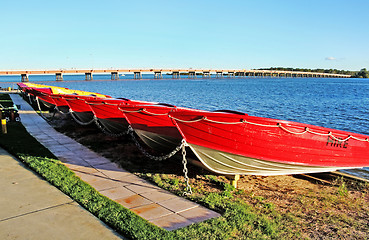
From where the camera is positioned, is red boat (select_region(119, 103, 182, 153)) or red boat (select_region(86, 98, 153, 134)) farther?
red boat (select_region(86, 98, 153, 134))

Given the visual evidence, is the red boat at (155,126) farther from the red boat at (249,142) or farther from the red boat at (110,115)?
the red boat at (110,115)

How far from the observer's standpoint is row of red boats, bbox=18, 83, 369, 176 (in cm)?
648

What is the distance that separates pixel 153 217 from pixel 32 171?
12.0 feet

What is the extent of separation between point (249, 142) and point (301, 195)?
1784mm

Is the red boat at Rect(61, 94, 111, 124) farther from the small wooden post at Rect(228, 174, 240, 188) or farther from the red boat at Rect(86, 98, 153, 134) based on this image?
the small wooden post at Rect(228, 174, 240, 188)

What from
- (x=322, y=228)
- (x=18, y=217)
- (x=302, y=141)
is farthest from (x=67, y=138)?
(x=322, y=228)

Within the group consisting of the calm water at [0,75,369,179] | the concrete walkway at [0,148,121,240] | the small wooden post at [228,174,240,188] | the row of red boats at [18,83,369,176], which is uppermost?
the row of red boats at [18,83,369,176]

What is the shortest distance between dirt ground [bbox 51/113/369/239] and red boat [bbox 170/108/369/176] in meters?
0.56

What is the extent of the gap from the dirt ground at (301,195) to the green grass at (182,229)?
0.31 m

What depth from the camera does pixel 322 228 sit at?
5.00 meters

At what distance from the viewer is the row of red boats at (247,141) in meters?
6.48

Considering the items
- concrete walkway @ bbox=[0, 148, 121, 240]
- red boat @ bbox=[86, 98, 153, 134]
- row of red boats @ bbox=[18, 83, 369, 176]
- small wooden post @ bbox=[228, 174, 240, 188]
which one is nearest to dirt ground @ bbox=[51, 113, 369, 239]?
small wooden post @ bbox=[228, 174, 240, 188]

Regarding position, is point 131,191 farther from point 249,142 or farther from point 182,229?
point 249,142

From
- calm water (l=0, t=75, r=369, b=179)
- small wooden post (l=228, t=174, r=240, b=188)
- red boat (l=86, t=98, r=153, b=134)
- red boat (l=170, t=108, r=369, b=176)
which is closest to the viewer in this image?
red boat (l=170, t=108, r=369, b=176)
